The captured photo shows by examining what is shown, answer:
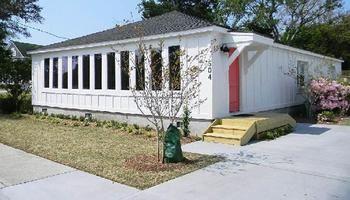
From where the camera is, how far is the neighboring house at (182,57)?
10.6 metres

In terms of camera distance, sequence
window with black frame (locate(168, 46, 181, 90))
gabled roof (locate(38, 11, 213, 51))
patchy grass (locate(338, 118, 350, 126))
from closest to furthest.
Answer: window with black frame (locate(168, 46, 181, 90)) → gabled roof (locate(38, 11, 213, 51)) → patchy grass (locate(338, 118, 350, 126))

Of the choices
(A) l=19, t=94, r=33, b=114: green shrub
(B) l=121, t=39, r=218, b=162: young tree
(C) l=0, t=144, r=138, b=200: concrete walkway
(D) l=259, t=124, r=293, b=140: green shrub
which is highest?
(B) l=121, t=39, r=218, b=162: young tree

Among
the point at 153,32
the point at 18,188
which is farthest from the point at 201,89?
the point at 18,188

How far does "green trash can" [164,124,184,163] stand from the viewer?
7246 mm

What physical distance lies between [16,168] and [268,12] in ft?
114

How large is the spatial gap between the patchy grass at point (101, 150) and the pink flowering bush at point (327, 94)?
802 centimetres

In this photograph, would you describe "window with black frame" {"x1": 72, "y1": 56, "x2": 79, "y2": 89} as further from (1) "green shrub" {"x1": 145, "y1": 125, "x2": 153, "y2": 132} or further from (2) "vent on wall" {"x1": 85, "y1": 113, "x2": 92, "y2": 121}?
(1) "green shrub" {"x1": 145, "y1": 125, "x2": 153, "y2": 132}

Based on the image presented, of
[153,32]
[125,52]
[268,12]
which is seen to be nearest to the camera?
[153,32]

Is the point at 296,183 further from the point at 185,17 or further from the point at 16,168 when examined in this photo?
the point at 185,17

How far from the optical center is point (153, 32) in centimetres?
1188

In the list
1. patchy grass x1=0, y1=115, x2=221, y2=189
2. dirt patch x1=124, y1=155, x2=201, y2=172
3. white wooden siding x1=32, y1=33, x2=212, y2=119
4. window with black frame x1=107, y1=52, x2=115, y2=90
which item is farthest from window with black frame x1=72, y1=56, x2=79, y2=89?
dirt patch x1=124, y1=155, x2=201, y2=172

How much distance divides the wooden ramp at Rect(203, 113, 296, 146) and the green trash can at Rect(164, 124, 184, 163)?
2.54m

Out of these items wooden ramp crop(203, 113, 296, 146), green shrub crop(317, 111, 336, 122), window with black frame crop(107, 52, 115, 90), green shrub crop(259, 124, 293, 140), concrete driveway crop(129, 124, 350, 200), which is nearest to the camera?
concrete driveway crop(129, 124, 350, 200)

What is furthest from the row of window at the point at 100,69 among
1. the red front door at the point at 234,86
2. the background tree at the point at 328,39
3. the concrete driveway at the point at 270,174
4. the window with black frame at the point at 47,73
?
the background tree at the point at 328,39
